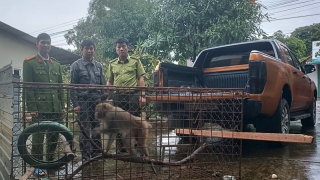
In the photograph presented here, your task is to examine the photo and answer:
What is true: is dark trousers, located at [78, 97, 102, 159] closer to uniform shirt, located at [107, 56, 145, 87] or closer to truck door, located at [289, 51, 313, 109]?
uniform shirt, located at [107, 56, 145, 87]

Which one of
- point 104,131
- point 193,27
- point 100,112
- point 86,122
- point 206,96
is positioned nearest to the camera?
point 86,122

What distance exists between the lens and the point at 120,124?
3.76m

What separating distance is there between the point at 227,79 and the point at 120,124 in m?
3.00

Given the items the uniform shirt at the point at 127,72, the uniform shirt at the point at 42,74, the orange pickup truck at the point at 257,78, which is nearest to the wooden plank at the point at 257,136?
the orange pickup truck at the point at 257,78

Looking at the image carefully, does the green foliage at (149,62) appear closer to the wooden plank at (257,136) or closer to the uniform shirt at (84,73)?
the uniform shirt at (84,73)

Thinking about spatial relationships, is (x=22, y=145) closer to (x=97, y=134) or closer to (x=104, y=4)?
(x=97, y=134)

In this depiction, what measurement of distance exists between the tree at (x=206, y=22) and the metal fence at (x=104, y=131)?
6379 millimetres

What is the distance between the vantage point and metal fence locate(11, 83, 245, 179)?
9.42 ft

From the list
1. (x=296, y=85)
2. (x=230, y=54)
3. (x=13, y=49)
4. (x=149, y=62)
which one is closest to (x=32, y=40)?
(x=13, y=49)

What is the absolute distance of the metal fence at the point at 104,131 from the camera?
2.87 m

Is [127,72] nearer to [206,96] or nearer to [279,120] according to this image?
[206,96]

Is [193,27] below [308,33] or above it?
below

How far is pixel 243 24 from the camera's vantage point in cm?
1019

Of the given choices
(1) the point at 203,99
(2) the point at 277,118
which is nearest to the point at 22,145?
(1) the point at 203,99
